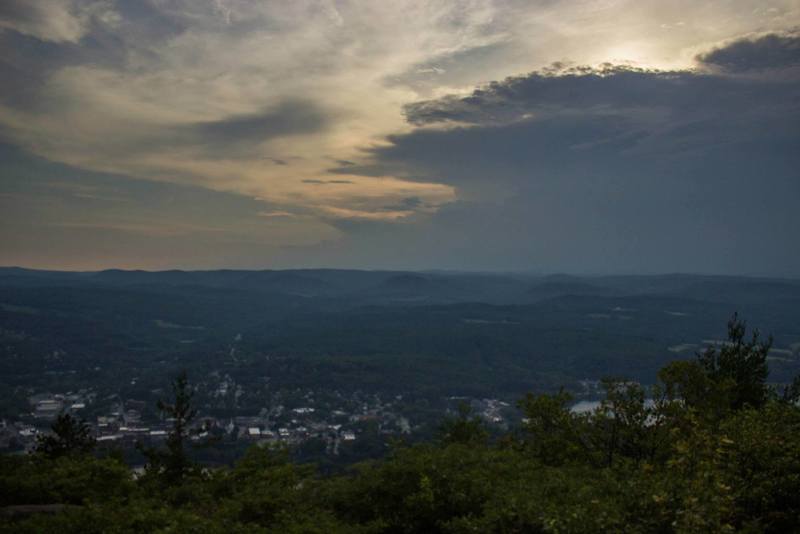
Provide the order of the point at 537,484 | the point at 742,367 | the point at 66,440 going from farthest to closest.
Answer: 1. the point at 66,440
2. the point at 742,367
3. the point at 537,484

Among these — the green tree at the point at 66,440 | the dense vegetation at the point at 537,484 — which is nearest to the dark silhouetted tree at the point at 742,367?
the dense vegetation at the point at 537,484

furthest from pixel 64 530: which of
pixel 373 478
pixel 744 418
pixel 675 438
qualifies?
pixel 744 418

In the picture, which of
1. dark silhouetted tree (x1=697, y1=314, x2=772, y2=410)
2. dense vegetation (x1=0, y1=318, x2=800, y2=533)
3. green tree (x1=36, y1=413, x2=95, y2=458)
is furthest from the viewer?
green tree (x1=36, y1=413, x2=95, y2=458)

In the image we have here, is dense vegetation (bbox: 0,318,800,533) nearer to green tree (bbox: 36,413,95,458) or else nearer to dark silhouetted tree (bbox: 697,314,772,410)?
dark silhouetted tree (bbox: 697,314,772,410)

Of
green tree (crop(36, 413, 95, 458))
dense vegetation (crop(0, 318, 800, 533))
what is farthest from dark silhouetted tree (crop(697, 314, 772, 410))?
green tree (crop(36, 413, 95, 458))

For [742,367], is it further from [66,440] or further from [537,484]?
[66,440]

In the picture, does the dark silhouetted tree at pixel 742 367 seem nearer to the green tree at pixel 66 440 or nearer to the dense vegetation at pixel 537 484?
the dense vegetation at pixel 537 484

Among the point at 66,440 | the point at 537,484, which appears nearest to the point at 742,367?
the point at 537,484

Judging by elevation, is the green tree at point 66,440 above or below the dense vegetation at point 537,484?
below
